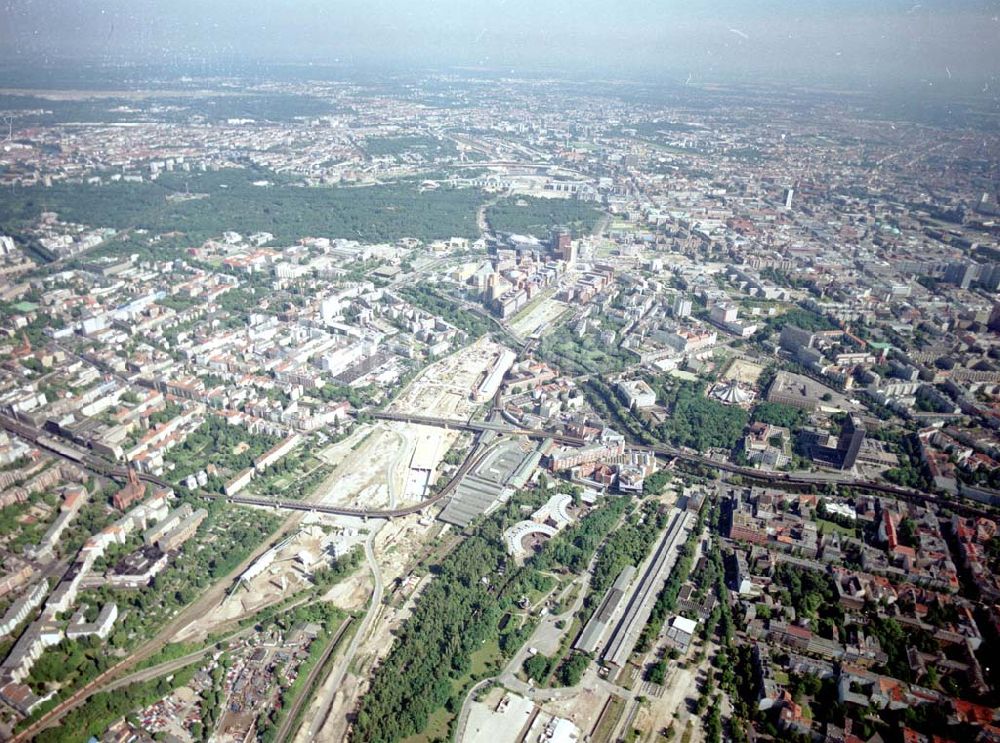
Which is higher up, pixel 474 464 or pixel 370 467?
pixel 474 464

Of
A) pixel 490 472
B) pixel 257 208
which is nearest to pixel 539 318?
pixel 490 472

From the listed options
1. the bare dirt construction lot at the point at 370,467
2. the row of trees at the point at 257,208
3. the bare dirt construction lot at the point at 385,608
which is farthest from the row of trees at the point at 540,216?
the bare dirt construction lot at the point at 385,608

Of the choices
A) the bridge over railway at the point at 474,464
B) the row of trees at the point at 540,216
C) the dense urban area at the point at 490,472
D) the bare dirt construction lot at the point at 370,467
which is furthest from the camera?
the row of trees at the point at 540,216

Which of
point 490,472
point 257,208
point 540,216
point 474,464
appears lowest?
point 474,464

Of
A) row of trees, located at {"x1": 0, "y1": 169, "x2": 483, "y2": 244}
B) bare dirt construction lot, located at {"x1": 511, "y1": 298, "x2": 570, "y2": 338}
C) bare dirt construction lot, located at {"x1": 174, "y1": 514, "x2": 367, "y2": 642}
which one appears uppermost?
row of trees, located at {"x1": 0, "y1": 169, "x2": 483, "y2": 244}

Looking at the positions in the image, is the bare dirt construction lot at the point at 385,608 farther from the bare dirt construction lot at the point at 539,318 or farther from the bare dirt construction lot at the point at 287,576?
the bare dirt construction lot at the point at 539,318

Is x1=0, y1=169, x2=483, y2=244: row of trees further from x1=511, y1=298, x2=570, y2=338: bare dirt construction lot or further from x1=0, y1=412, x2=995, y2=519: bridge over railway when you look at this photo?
x1=0, y1=412, x2=995, y2=519: bridge over railway

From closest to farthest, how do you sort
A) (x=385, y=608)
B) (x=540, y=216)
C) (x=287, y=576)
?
(x=385, y=608)
(x=287, y=576)
(x=540, y=216)

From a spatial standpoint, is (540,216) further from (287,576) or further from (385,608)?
(385,608)

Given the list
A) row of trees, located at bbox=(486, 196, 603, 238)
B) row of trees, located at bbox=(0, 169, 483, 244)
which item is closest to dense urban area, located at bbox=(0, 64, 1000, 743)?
row of trees, located at bbox=(0, 169, 483, 244)
